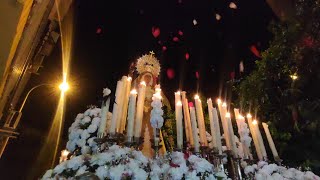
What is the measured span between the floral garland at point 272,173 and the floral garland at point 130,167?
693mm

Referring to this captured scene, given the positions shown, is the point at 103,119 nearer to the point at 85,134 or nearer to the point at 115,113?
the point at 115,113

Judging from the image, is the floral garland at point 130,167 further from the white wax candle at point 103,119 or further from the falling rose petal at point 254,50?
the falling rose petal at point 254,50

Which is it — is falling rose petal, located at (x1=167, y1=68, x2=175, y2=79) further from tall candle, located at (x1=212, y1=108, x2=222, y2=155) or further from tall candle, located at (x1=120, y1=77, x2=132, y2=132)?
tall candle, located at (x1=120, y1=77, x2=132, y2=132)

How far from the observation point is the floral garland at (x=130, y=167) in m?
2.64

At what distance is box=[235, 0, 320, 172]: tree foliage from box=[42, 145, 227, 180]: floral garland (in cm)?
223

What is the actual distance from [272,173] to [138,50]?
880cm

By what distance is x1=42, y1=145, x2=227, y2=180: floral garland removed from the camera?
2.64 m

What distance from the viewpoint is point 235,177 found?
146 inches

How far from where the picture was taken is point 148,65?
588 centimetres

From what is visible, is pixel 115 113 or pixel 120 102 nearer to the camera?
pixel 115 113

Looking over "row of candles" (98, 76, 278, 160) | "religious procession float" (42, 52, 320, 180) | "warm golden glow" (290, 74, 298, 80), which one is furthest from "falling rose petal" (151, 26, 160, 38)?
"row of candles" (98, 76, 278, 160)

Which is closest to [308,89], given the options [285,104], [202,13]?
[285,104]

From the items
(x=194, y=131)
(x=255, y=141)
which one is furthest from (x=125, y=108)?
(x=255, y=141)

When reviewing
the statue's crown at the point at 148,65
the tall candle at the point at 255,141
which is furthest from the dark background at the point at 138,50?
the tall candle at the point at 255,141
